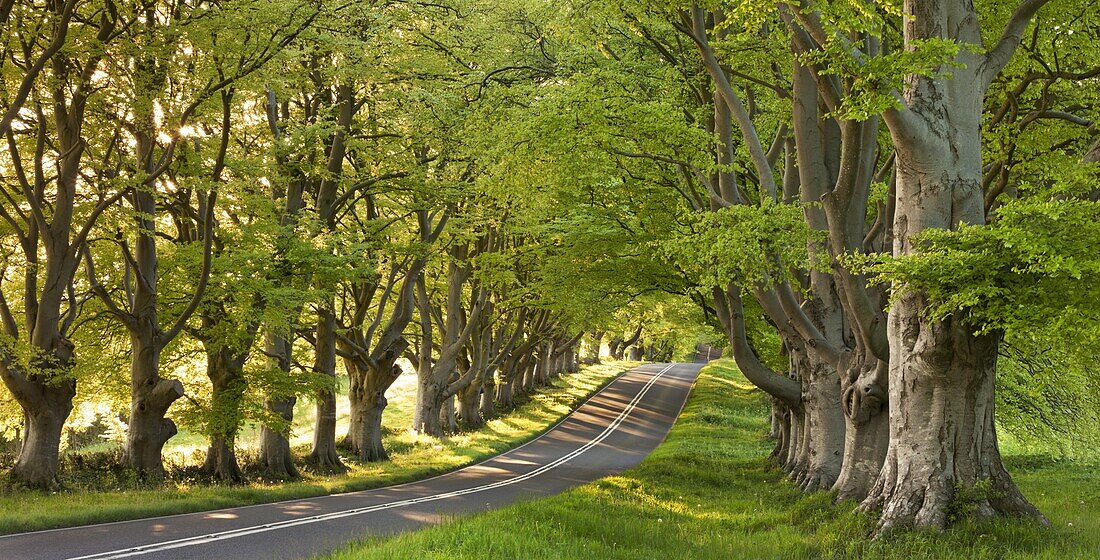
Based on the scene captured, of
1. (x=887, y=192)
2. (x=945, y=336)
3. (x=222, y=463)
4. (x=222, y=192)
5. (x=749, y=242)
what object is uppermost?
(x=222, y=192)

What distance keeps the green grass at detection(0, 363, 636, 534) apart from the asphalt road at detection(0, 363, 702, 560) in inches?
19.1

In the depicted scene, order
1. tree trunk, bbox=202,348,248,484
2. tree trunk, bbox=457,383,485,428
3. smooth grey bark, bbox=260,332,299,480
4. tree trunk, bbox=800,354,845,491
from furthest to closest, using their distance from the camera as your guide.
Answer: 1. tree trunk, bbox=457,383,485,428
2. smooth grey bark, bbox=260,332,299,480
3. tree trunk, bbox=202,348,248,484
4. tree trunk, bbox=800,354,845,491

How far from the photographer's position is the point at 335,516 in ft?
46.0

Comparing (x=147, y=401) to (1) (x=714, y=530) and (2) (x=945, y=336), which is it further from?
(2) (x=945, y=336)

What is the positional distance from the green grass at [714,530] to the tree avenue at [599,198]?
556 millimetres

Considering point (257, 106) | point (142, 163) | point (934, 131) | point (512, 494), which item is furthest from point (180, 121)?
point (934, 131)

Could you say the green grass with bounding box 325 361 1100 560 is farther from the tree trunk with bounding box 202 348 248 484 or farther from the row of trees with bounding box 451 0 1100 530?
the tree trunk with bounding box 202 348 248 484

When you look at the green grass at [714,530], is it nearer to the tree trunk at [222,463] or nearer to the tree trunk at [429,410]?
the tree trunk at [222,463]

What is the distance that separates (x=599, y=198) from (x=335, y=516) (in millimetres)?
10520

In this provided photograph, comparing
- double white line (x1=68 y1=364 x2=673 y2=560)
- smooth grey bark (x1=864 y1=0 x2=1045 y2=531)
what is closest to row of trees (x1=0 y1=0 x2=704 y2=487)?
double white line (x1=68 y1=364 x2=673 y2=560)

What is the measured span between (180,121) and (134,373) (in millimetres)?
6334

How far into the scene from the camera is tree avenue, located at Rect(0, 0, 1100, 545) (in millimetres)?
8828

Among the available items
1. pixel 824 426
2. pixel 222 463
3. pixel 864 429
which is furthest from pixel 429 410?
pixel 864 429

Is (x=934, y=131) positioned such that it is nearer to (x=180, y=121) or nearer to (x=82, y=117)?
(x=180, y=121)
